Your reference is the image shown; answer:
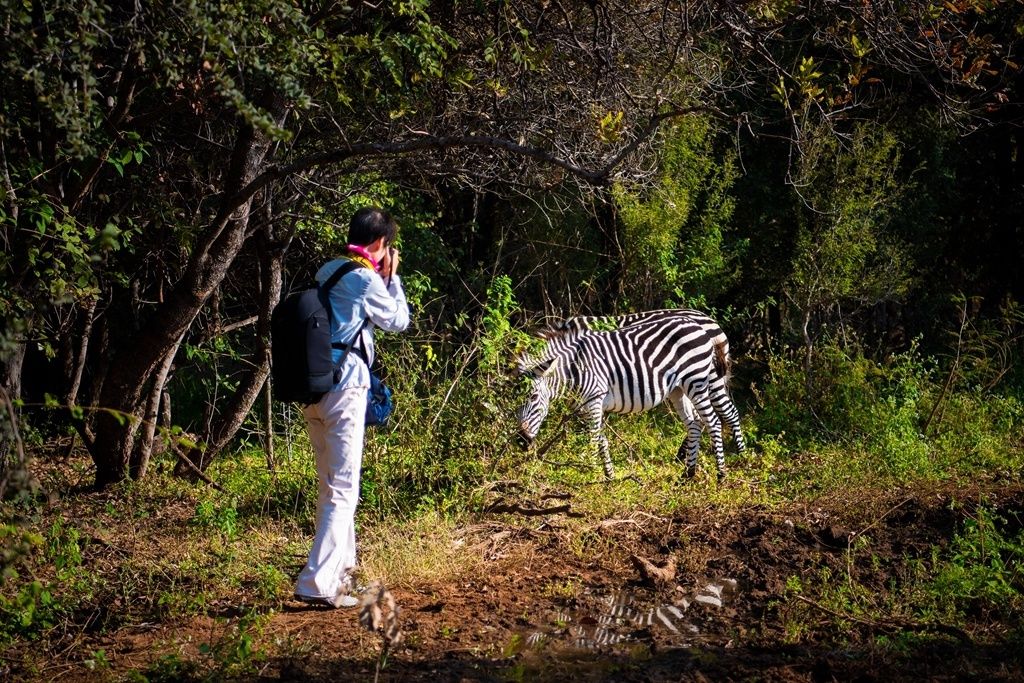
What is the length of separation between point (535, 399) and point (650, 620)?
3.10 metres

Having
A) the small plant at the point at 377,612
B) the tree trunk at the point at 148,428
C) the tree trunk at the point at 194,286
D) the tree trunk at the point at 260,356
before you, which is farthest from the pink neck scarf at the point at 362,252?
the tree trunk at the point at 260,356

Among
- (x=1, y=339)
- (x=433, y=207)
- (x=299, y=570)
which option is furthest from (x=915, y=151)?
(x=1, y=339)

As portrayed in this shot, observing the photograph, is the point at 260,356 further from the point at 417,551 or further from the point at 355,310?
the point at 355,310

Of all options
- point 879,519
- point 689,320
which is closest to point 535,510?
point 879,519

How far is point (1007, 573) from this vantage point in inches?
251

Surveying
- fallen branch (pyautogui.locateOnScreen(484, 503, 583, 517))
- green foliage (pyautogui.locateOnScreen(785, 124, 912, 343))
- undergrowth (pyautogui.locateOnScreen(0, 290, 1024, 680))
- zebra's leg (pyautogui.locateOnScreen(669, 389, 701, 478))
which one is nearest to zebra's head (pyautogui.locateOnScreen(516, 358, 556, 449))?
undergrowth (pyautogui.locateOnScreen(0, 290, 1024, 680))

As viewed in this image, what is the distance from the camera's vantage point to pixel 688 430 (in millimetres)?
10391

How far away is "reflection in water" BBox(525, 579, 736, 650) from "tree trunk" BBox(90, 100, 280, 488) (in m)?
3.16

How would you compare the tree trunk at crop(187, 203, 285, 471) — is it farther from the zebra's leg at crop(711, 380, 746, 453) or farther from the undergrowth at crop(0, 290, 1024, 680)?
the zebra's leg at crop(711, 380, 746, 453)

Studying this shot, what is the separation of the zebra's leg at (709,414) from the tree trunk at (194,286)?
496cm

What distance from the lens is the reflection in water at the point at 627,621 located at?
585 centimetres

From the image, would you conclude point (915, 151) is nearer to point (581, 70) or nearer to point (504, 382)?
point (581, 70)

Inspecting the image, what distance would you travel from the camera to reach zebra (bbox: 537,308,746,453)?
10.2m

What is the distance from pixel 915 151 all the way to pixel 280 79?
38.1 feet
